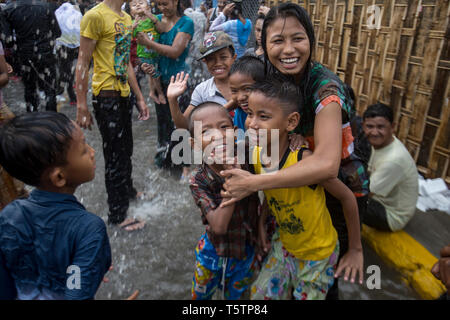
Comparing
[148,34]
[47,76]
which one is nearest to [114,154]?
[148,34]

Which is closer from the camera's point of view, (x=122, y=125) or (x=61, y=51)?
(x=122, y=125)

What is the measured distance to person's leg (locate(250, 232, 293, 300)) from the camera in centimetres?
191

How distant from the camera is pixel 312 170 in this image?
144 cm

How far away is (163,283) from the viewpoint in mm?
2701

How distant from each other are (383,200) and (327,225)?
5.02ft

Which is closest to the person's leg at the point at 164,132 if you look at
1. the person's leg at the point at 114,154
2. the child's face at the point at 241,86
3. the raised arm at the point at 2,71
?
the person's leg at the point at 114,154

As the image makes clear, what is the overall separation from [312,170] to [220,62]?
1.53m

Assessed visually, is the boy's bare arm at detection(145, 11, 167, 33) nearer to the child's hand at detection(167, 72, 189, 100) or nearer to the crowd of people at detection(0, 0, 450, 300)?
the crowd of people at detection(0, 0, 450, 300)

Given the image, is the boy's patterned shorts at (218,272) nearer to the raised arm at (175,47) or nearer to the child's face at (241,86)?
the child's face at (241,86)

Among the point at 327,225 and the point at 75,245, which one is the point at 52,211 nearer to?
the point at 75,245

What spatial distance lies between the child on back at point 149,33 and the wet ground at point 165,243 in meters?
1.18

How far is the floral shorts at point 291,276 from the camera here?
1.81 meters

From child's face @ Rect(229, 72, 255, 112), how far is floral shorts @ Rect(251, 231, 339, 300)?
90cm

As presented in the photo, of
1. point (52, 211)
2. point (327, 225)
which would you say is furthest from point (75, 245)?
point (327, 225)
